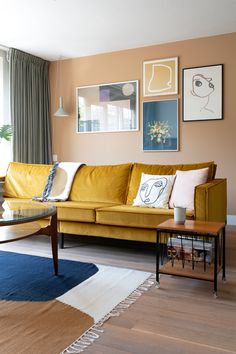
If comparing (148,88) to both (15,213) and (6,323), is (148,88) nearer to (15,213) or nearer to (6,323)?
(15,213)

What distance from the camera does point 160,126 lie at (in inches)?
192

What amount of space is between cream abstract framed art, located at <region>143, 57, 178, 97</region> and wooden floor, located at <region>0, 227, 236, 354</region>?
9.02ft

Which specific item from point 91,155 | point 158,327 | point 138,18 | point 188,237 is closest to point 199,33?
point 138,18

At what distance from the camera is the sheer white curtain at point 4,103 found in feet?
16.2

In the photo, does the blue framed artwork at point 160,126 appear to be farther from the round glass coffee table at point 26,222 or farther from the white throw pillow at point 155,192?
the round glass coffee table at point 26,222

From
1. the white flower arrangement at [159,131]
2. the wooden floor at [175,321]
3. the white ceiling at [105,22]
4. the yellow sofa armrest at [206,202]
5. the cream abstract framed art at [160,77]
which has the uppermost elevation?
the white ceiling at [105,22]

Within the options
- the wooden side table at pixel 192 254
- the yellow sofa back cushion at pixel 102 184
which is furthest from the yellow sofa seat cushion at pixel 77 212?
the wooden side table at pixel 192 254

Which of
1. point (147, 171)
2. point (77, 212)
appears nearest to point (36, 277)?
point (77, 212)

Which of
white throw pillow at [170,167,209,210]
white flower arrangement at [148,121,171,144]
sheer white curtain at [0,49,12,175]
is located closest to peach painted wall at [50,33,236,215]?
white flower arrangement at [148,121,171,144]

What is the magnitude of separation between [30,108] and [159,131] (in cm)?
200

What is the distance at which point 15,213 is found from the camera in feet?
7.98

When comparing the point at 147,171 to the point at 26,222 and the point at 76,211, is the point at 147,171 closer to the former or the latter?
the point at 76,211

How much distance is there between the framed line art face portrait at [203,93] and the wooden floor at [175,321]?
2317mm

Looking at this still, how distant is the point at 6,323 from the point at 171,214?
1488 mm
